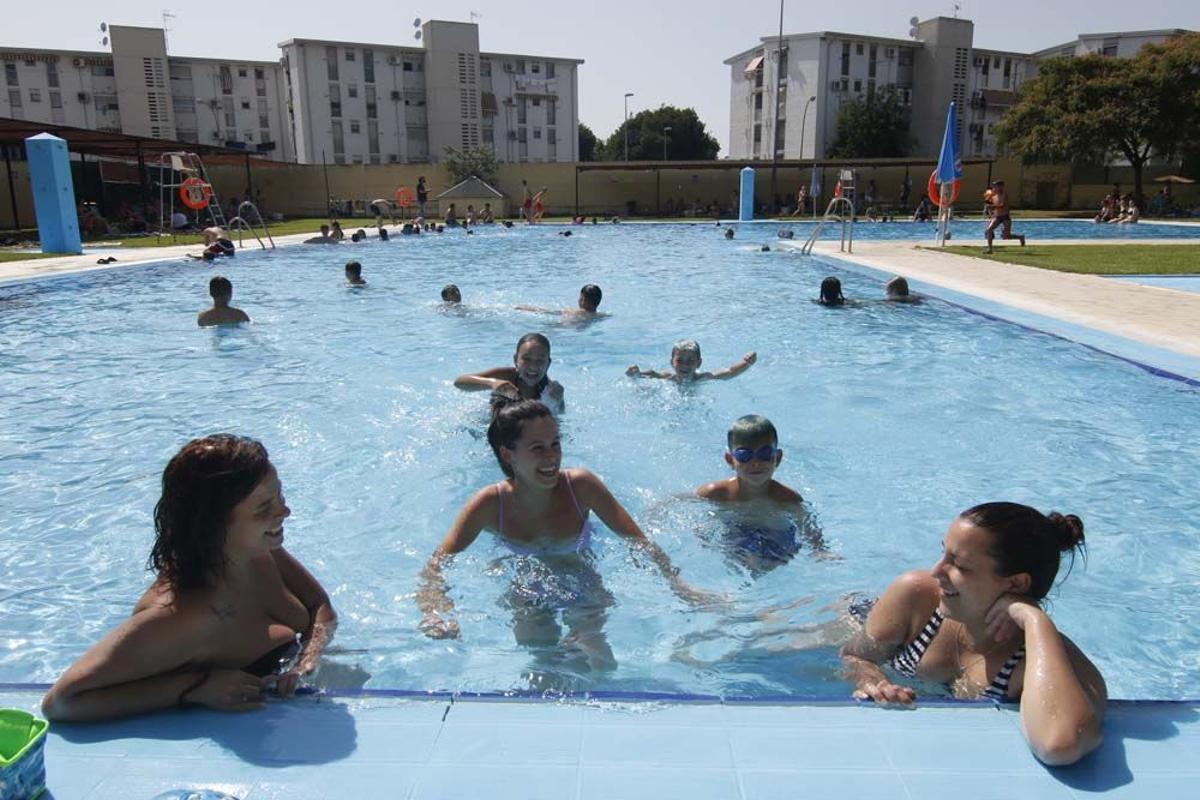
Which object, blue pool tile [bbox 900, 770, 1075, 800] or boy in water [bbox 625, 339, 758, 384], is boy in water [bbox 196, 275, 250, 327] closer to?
boy in water [bbox 625, 339, 758, 384]

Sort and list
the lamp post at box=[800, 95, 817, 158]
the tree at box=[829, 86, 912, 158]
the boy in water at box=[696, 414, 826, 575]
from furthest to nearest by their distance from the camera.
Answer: the lamp post at box=[800, 95, 817, 158], the tree at box=[829, 86, 912, 158], the boy in water at box=[696, 414, 826, 575]

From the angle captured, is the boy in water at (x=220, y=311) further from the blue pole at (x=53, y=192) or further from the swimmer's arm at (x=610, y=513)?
the blue pole at (x=53, y=192)

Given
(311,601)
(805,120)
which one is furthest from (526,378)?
(805,120)

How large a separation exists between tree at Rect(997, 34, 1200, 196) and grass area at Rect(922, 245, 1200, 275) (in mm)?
23214

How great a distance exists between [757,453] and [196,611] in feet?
8.29

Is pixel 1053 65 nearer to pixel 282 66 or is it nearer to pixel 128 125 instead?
pixel 282 66

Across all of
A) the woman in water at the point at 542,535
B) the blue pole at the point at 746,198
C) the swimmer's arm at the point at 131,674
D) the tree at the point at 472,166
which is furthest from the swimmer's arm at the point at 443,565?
the tree at the point at 472,166

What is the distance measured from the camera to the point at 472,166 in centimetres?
4653

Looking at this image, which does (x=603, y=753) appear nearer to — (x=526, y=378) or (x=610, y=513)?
(x=610, y=513)

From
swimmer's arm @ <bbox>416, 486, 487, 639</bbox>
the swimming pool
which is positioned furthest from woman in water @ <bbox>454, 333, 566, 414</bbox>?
swimmer's arm @ <bbox>416, 486, 487, 639</bbox>

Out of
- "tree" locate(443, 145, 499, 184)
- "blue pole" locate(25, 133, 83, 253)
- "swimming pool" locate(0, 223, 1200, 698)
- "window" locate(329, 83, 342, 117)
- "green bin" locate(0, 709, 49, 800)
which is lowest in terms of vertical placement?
"swimming pool" locate(0, 223, 1200, 698)

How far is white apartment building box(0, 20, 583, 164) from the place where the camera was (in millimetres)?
62688

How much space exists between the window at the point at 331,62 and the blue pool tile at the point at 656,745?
71.3 meters

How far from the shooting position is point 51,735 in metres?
2.22
